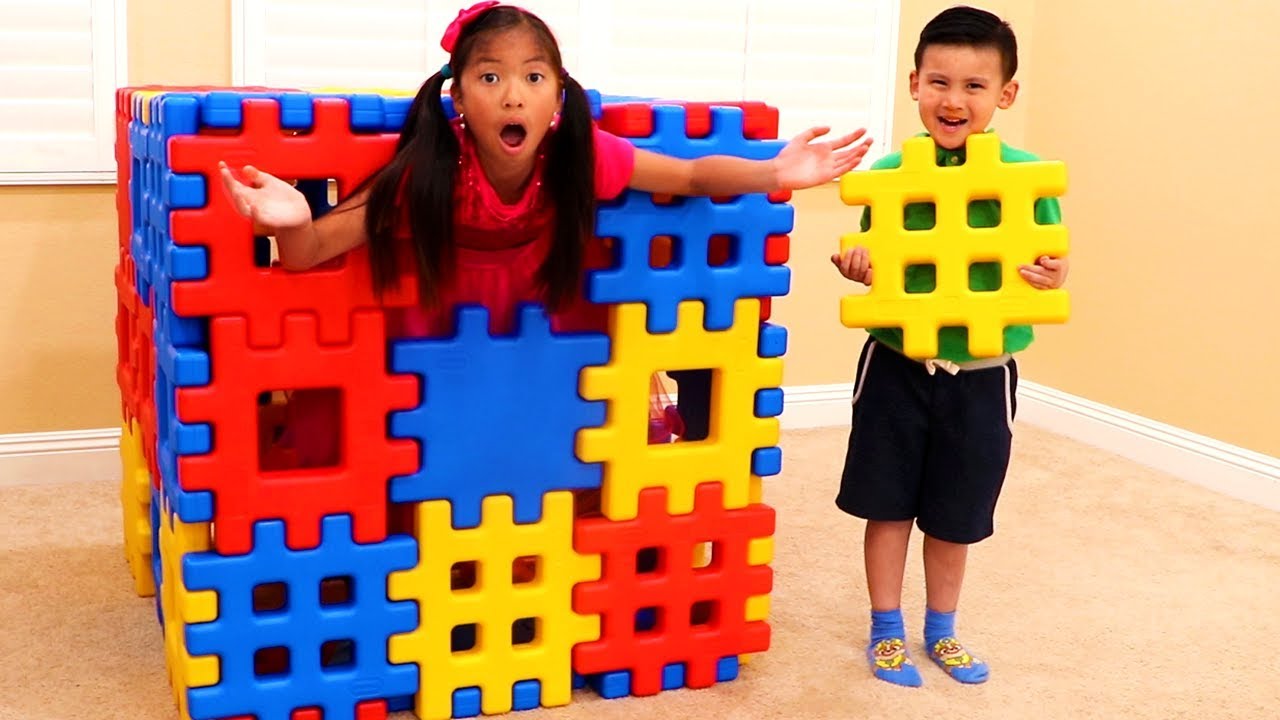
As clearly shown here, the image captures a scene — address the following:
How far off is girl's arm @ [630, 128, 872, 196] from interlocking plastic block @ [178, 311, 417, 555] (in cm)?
40

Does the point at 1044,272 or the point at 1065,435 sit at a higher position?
the point at 1044,272

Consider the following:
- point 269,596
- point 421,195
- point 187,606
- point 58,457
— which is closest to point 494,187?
point 421,195

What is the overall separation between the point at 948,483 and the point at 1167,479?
1284 mm

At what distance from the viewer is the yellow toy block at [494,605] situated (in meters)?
1.73

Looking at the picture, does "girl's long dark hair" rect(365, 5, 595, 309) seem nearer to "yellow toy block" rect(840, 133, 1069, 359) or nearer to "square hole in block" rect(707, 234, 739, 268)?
"square hole in block" rect(707, 234, 739, 268)

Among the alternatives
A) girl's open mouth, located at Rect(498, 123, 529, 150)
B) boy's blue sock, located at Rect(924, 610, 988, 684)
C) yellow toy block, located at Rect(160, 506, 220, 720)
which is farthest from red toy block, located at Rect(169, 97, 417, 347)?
boy's blue sock, located at Rect(924, 610, 988, 684)

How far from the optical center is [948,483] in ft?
6.28

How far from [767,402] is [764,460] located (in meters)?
0.08

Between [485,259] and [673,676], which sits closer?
[485,259]

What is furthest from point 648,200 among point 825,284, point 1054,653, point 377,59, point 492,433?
point 825,284

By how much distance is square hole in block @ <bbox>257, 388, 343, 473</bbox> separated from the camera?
178cm

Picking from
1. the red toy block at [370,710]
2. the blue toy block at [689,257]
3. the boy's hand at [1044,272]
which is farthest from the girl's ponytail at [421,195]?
the boy's hand at [1044,272]

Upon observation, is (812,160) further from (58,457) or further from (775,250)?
(58,457)

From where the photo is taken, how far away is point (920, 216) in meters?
1.86
